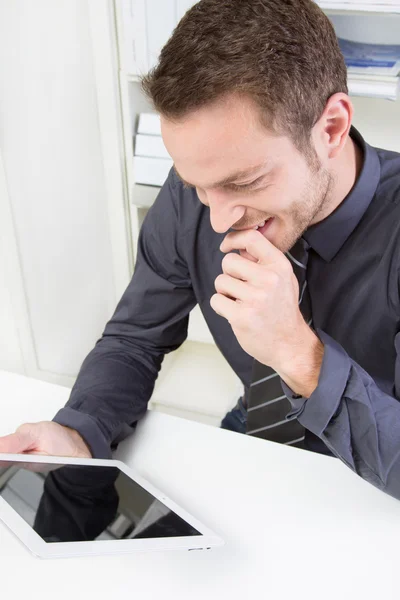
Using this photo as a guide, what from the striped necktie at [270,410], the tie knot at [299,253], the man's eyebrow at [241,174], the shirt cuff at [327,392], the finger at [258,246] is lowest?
the striped necktie at [270,410]

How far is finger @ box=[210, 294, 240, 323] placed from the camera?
805 millimetres

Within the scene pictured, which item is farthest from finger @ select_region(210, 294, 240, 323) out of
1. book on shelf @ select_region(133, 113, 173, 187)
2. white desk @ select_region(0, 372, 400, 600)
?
book on shelf @ select_region(133, 113, 173, 187)

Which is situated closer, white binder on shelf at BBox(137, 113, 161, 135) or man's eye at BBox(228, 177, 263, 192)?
man's eye at BBox(228, 177, 263, 192)

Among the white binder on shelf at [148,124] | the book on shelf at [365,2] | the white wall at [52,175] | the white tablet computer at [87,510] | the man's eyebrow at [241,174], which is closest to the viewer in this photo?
the white tablet computer at [87,510]

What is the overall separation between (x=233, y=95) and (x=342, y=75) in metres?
0.21

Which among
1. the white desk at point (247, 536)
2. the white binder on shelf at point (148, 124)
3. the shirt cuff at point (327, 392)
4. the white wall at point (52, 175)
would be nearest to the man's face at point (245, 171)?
the shirt cuff at point (327, 392)

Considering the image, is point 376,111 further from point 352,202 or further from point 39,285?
point 39,285

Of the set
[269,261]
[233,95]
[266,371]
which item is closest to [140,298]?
[266,371]

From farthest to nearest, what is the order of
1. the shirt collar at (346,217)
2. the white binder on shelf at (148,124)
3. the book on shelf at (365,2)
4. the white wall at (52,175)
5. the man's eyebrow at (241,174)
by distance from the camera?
the white binder on shelf at (148,124)
the white wall at (52,175)
the book on shelf at (365,2)
the shirt collar at (346,217)
the man's eyebrow at (241,174)

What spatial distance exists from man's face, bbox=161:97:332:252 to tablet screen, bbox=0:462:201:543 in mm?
392

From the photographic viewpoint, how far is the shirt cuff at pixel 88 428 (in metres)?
0.87

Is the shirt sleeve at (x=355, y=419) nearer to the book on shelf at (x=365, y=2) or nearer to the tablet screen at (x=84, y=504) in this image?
the tablet screen at (x=84, y=504)

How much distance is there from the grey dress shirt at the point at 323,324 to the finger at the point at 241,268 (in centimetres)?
12

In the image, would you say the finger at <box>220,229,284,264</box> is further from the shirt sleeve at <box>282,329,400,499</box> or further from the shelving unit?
the shelving unit
